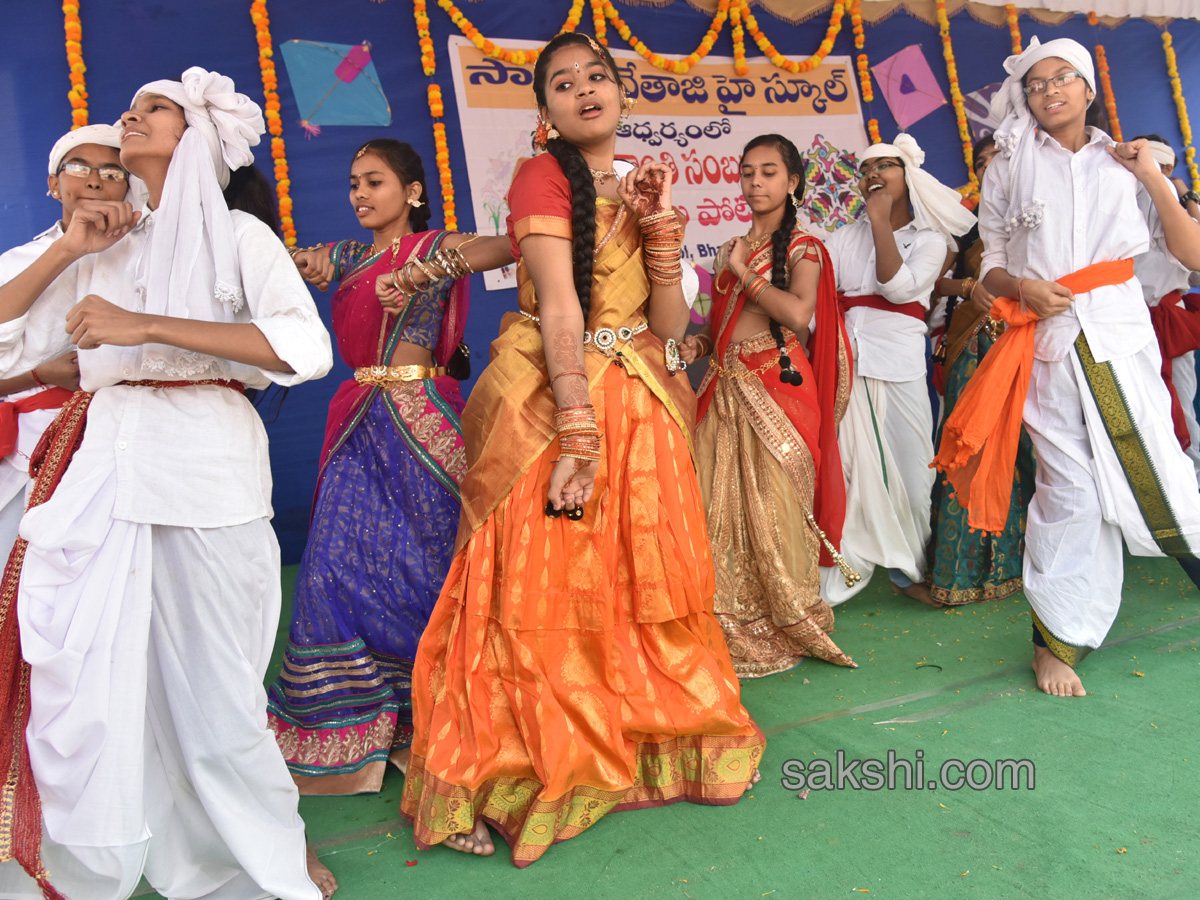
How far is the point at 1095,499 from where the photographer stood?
2746 millimetres

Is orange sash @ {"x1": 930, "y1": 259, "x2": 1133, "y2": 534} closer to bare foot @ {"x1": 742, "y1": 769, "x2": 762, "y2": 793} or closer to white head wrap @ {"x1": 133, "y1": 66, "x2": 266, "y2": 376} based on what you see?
bare foot @ {"x1": 742, "y1": 769, "x2": 762, "y2": 793}

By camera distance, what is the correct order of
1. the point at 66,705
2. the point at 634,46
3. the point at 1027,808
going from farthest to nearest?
the point at 634,46, the point at 1027,808, the point at 66,705

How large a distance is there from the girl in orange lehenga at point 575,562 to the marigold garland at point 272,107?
277cm

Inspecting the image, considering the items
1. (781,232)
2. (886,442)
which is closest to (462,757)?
(781,232)

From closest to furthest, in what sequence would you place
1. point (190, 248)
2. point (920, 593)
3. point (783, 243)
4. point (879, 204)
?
point (190, 248), point (783, 243), point (920, 593), point (879, 204)

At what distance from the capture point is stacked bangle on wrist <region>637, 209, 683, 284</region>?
2.08m

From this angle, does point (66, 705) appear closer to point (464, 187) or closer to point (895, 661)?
point (895, 661)

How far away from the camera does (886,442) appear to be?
4043 millimetres

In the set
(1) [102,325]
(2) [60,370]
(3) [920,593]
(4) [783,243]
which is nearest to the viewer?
(1) [102,325]

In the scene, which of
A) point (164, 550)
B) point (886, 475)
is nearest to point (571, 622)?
point (164, 550)

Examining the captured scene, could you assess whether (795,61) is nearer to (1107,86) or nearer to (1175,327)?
(1107,86)

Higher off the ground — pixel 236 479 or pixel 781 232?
pixel 781 232

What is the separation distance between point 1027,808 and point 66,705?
200 centimetres

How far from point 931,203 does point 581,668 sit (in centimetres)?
298
